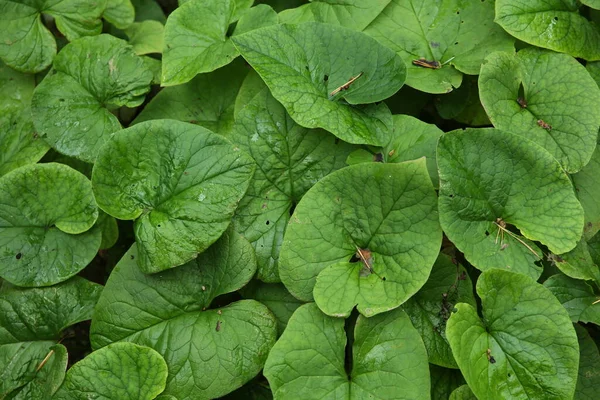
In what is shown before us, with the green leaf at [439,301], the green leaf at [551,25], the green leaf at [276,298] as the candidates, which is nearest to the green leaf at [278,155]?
the green leaf at [276,298]

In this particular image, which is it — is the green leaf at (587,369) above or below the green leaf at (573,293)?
below

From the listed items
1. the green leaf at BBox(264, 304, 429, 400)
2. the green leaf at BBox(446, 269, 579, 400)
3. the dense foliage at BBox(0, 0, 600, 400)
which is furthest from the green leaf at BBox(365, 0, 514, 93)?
the green leaf at BBox(264, 304, 429, 400)

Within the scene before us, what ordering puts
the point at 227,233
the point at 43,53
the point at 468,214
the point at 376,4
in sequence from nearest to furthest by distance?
the point at 468,214, the point at 227,233, the point at 376,4, the point at 43,53

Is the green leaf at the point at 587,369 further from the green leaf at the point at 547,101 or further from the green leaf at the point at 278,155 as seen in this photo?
the green leaf at the point at 278,155

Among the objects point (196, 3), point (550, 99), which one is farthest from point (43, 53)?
point (550, 99)

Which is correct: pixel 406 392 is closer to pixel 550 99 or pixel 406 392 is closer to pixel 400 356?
pixel 400 356

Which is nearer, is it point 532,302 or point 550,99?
point 532,302

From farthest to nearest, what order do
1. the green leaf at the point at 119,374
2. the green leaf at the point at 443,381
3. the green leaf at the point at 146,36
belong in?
the green leaf at the point at 146,36 < the green leaf at the point at 443,381 < the green leaf at the point at 119,374
